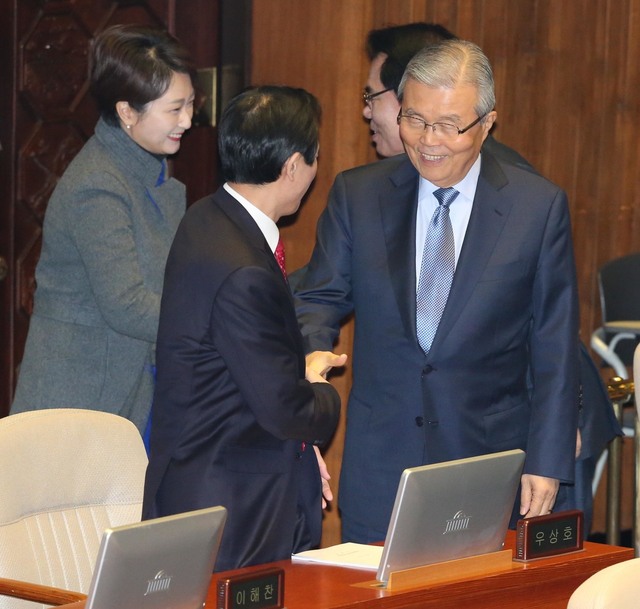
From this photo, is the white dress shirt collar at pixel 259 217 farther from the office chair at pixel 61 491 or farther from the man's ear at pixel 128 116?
the man's ear at pixel 128 116

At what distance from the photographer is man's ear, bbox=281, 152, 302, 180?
283 cm

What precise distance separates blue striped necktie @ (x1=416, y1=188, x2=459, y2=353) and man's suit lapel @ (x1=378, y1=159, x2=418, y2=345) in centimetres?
3

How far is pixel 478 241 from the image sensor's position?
10.2 ft

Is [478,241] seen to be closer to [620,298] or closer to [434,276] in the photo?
[434,276]

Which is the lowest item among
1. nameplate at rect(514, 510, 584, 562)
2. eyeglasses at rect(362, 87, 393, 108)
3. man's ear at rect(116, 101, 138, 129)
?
nameplate at rect(514, 510, 584, 562)

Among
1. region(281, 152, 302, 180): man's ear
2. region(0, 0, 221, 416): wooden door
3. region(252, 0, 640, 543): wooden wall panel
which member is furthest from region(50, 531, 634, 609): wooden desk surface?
region(0, 0, 221, 416): wooden door

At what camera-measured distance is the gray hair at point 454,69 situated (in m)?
3.09

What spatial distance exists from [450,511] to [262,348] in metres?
0.53

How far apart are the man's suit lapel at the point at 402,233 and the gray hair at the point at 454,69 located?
0.82ft

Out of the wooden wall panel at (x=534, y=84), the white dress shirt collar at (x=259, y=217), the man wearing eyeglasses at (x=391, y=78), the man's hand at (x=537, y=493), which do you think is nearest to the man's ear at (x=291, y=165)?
the white dress shirt collar at (x=259, y=217)

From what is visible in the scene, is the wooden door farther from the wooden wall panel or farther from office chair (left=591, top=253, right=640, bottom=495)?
office chair (left=591, top=253, right=640, bottom=495)

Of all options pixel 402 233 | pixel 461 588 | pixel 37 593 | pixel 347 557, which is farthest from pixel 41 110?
pixel 461 588

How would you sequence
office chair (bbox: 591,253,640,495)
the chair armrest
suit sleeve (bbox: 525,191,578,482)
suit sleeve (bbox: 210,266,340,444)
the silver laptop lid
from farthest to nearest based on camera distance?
office chair (bbox: 591,253,640,495) → suit sleeve (bbox: 525,191,578,482) → suit sleeve (bbox: 210,266,340,444) → the chair armrest → the silver laptop lid

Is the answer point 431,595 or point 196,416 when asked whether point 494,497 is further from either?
point 196,416
